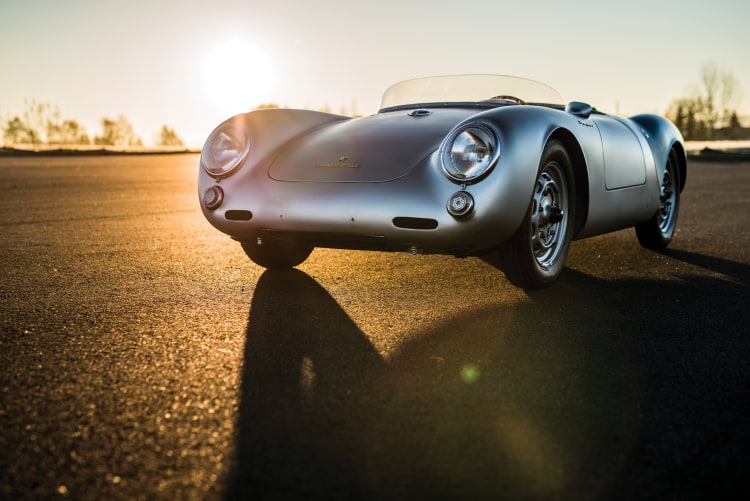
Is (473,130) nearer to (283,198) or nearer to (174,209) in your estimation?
(283,198)

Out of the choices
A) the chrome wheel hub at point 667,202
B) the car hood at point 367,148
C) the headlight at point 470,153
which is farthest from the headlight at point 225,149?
the chrome wheel hub at point 667,202

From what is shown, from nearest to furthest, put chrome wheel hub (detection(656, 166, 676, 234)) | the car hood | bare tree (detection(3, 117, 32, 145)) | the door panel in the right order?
the car hood < the door panel < chrome wheel hub (detection(656, 166, 676, 234)) < bare tree (detection(3, 117, 32, 145))

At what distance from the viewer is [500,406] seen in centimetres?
235

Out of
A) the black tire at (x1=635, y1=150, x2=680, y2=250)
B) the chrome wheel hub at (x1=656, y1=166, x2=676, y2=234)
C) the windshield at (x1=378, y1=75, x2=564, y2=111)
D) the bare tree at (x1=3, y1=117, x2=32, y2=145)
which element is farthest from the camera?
the bare tree at (x1=3, y1=117, x2=32, y2=145)

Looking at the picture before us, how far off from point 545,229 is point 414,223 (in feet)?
3.46

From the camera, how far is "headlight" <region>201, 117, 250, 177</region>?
165 inches

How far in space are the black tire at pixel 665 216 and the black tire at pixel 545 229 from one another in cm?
176

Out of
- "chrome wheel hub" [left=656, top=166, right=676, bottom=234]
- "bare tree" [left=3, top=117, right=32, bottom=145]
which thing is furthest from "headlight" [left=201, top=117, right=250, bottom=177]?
"bare tree" [left=3, top=117, right=32, bottom=145]

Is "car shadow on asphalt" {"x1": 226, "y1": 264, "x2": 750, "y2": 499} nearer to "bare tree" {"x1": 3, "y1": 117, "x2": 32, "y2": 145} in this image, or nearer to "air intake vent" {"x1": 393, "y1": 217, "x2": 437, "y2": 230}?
"air intake vent" {"x1": 393, "y1": 217, "x2": 437, "y2": 230}

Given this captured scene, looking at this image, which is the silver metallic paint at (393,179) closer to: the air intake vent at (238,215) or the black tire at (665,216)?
the air intake vent at (238,215)

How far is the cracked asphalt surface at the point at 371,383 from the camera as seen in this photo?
187 cm

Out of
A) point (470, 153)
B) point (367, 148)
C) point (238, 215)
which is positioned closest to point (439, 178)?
point (470, 153)

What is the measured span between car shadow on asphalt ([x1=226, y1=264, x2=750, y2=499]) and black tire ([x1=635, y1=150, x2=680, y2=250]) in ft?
6.79

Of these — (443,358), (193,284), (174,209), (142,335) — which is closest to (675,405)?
(443,358)
